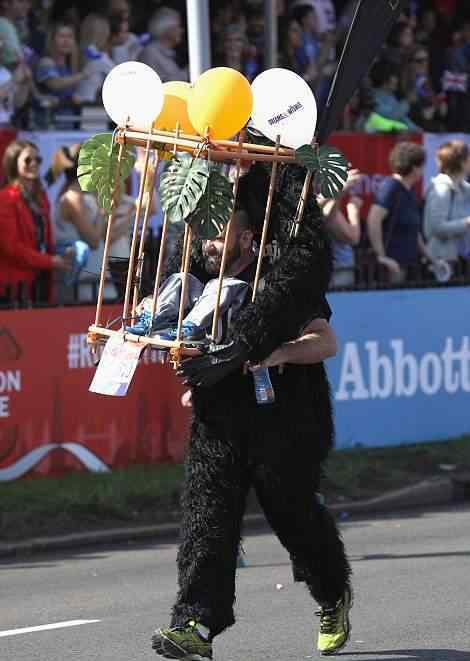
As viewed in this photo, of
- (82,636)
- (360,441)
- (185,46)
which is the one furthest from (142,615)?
(185,46)

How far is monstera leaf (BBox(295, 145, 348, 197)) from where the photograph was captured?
5531mm

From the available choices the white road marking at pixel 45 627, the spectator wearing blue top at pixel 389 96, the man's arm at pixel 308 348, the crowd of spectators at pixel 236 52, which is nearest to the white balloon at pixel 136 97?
the man's arm at pixel 308 348

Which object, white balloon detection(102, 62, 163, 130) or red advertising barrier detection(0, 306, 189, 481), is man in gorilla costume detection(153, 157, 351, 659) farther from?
red advertising barrier detection(0, 306, 189, 481)

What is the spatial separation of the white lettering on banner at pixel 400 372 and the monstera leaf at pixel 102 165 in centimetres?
631

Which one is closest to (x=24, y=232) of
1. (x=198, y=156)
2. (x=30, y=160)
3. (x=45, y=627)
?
(x=30, y=160)

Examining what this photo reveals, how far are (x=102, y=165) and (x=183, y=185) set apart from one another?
1.67ft

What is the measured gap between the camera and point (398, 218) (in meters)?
12.7

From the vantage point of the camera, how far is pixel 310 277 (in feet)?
18.7

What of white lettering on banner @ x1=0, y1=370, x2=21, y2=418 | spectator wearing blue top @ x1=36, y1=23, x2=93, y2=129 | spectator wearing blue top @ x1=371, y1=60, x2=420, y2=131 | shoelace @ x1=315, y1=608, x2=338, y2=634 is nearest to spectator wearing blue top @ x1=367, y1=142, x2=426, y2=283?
spectator wearing blue top @ x1=36, y1=23, x2=93, y2=129

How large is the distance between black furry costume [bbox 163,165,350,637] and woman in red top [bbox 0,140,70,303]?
16.8 feet

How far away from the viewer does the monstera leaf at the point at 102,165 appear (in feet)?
19.1

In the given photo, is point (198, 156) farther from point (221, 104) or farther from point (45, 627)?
point (45, 627)

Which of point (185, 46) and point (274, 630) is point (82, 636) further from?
point (185, 46)

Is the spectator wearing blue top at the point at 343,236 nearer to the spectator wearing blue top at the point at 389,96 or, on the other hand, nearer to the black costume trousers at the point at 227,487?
the spectator wearing blue top at the point at 389,96
